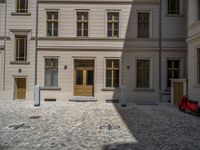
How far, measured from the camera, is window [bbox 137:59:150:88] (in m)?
19.3

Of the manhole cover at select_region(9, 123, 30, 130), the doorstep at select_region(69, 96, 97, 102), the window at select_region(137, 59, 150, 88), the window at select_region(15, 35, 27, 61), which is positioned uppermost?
the window at select_region(15, 35, 27, 61)

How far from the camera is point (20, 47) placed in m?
19.5

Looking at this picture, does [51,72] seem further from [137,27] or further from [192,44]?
[192,44]

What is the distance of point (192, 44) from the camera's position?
15.3 m

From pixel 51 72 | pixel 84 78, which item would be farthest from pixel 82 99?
pixel 51 72

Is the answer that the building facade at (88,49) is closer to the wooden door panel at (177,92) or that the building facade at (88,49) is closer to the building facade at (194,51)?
the wooden door panel at (177,92)

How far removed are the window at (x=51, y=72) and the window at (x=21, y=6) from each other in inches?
182

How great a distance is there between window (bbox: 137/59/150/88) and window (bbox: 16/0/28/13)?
10.6 metres

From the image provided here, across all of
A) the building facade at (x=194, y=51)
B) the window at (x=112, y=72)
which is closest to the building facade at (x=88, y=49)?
the window at (x=112, y=72)

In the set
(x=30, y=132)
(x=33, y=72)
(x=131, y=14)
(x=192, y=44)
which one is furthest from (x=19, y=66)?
(x=192, y=44)

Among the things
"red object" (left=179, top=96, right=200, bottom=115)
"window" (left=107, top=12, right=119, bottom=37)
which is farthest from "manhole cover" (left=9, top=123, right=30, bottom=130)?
"window" (left=107, top=12, right=119, bottom=37)

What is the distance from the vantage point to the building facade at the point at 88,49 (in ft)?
62.4

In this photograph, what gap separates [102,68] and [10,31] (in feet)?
27.1

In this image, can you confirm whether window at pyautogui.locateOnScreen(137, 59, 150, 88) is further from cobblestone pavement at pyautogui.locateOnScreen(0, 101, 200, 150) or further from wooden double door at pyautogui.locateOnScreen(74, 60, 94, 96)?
cobblestone pavement at pyautogui.locateOnScreen(0, 101, 200, 150)
